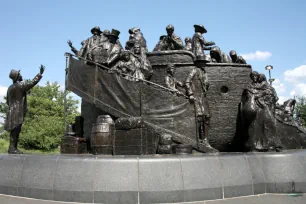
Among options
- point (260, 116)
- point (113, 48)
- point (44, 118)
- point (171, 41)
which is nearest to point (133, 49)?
point (113, 48)

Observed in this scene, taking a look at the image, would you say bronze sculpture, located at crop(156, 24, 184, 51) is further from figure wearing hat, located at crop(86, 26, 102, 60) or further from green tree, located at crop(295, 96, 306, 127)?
green tree, located at crop(295, 96, 306, 127)

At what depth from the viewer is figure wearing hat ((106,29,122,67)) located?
30.2 ft

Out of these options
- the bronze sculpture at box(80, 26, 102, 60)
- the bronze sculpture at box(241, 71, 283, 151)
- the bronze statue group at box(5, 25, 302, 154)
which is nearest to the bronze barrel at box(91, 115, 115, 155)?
the bronze statue group at box(5, 25, 302, 154)

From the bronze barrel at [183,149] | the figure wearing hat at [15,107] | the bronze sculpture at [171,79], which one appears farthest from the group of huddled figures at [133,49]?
the bronze barrel at [183,149]

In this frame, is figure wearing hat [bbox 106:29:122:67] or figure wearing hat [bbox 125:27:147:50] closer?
figure wearing hat [bbox 106:29:122:67]

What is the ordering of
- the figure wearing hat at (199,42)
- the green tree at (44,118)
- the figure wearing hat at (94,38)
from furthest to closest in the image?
1. the green tree at (44,118)
2. the figure wearing hat at (94,38)
3. the figure wearing hat at (199,42)

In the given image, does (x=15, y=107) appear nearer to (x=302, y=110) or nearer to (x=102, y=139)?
(x=102, y=139)

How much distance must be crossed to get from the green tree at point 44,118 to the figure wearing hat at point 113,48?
83.2ft

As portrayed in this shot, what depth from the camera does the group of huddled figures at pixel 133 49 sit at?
30.4 ft

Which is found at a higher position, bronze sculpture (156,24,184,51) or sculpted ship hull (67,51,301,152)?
bronze sculpture (156,24,184,51)

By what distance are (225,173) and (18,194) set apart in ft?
14.2

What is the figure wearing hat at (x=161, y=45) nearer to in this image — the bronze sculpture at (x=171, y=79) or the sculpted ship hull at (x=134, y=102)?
the bronze sculpture at (x=171, y=79)

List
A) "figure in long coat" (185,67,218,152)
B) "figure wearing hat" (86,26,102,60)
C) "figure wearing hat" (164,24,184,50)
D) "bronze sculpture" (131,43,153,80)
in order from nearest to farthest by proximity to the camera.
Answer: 1. "figure in long coat" (185,67,218,152)
2. "bronze sculpture" (131,43,153,80)
3. "figure wearing hat" (164,24,184,50)
4. "figure wearing hat" (86,26,102,60)

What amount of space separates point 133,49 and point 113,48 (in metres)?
0.78
